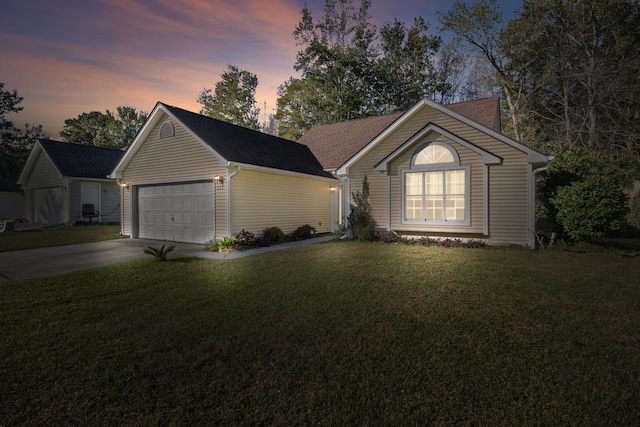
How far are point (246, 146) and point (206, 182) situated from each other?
2413 mm

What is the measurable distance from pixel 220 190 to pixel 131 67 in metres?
7.96

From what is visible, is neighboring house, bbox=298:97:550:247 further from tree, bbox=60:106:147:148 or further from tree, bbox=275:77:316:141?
tree, bbox=60:106:147:148

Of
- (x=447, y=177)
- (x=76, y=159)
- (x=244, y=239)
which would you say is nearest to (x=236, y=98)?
(x=76, y=159)

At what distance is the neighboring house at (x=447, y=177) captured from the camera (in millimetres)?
10359

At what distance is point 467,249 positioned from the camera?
1022cm

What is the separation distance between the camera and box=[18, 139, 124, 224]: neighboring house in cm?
2098

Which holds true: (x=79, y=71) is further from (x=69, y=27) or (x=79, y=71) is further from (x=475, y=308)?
(x=475, y=308)

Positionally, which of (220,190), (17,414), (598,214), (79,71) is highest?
(79,71)

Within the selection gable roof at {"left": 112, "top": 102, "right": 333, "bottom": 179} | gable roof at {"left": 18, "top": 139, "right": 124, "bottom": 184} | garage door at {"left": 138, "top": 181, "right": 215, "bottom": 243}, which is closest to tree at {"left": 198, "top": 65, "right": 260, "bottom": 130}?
gable roof at {"left": 18, "top": 139, "right": 124, "bottom": 184}

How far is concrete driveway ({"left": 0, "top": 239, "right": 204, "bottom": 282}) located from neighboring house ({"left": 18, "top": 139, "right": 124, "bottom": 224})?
11.1 metres

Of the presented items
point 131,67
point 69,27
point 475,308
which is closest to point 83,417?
point 475,308

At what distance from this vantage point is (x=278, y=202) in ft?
46.0

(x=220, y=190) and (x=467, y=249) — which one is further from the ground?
(x=220, y=190)

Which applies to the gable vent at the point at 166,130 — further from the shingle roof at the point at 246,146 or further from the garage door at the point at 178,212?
the garage door at the point at 178,212
